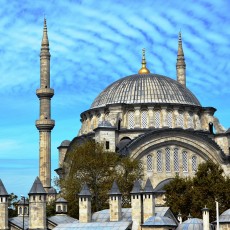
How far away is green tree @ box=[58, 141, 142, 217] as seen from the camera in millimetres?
44719

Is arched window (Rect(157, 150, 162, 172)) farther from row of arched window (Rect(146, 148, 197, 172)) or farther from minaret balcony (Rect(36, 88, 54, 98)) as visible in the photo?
minaret balcony (Rect(36, 88, 54, 98))

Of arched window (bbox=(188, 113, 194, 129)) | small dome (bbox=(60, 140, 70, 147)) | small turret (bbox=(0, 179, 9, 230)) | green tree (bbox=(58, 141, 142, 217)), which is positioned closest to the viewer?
small turret (bbox=(0, 179, 9, 230))

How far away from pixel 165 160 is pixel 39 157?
9120 mm

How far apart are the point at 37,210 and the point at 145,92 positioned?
23310 millimetres

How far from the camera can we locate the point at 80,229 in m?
37.2

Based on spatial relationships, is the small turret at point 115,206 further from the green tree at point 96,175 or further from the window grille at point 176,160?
the window grille at point 176,160

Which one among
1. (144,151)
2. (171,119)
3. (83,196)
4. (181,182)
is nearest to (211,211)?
(181,182)

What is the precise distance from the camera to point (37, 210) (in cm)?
3825

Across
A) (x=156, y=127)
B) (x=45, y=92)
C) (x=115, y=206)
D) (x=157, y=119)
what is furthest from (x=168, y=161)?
(x=115, y=206)

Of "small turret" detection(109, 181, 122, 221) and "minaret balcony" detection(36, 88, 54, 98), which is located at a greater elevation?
"minaret balcony" detection(36, 88, 54, 98)

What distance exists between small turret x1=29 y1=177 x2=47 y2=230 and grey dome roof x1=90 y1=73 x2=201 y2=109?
70.9ft

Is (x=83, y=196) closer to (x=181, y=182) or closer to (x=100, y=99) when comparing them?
(x=181, y=182)

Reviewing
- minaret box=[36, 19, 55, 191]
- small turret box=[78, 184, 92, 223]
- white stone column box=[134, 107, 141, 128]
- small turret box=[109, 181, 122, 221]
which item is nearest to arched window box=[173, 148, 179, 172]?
white stone column box=[134, 107, 141, 128]

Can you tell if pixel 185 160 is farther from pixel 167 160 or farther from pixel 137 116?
pixel 137 116
